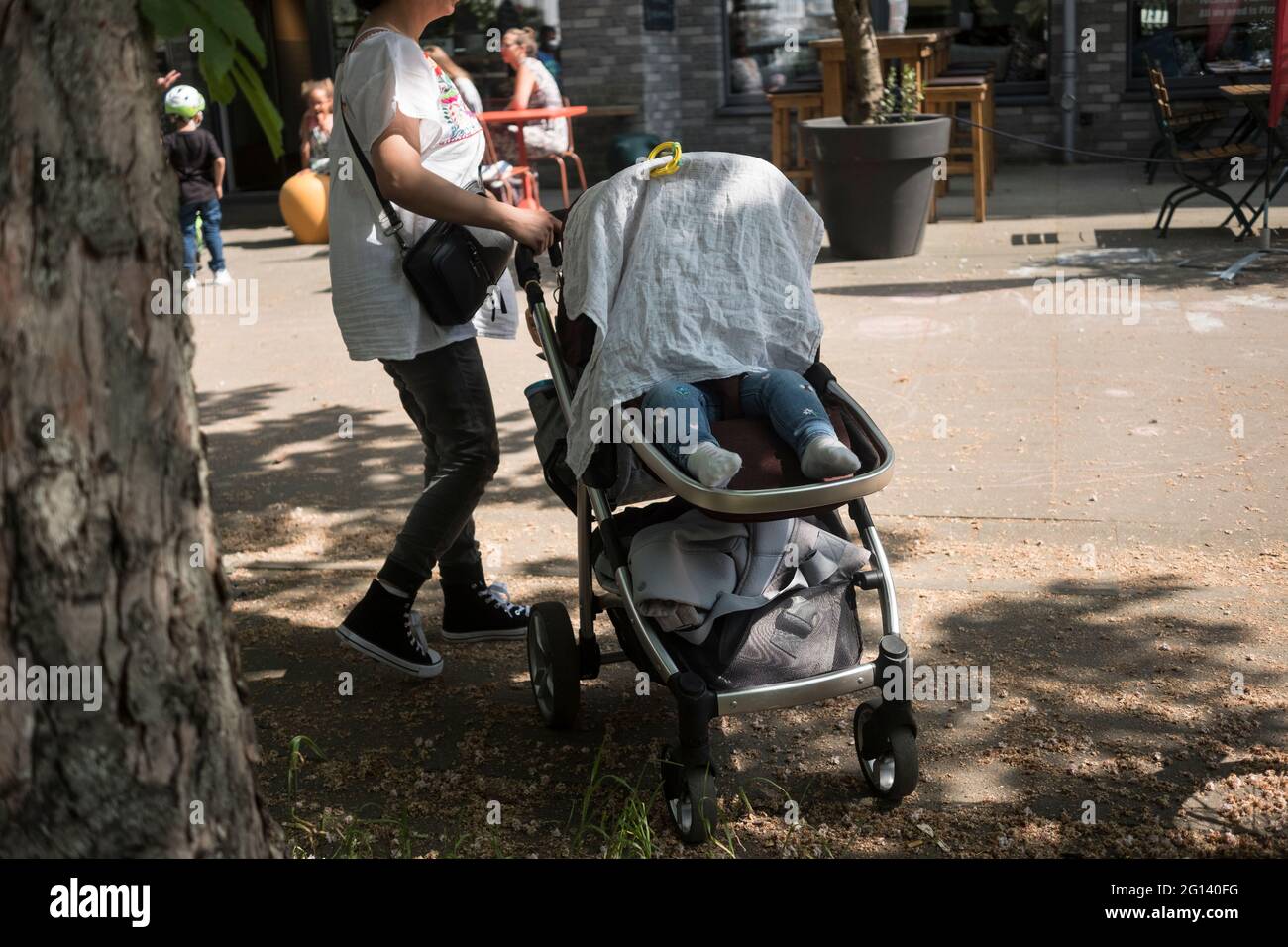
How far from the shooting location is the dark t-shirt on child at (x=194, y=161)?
11.0m

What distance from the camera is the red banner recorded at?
9.09 m

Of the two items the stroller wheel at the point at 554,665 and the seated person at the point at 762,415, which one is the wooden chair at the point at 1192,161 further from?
the stroller wheel at the point at 554,665

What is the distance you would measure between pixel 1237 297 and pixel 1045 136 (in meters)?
7.25

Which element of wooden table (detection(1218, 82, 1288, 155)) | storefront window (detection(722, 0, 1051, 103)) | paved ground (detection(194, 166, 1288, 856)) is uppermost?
storefront window (detection(722, 0, 1051, 103))

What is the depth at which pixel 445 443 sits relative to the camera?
A: 423 cm

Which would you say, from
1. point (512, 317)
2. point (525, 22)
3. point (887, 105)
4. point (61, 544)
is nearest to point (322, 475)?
point (512, 317)

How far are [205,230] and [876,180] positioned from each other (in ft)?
17.3

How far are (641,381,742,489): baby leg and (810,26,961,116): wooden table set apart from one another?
875 cm

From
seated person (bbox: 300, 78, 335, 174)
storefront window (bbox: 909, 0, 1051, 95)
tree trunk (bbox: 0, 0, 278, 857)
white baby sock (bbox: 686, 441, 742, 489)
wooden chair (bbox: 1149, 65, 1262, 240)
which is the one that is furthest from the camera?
storefront window (bbox: 909, 0, 1051, 95)

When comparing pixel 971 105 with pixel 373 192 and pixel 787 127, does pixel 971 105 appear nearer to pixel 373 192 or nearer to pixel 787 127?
pixel 787 127

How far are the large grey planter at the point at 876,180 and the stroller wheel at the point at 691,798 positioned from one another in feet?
24.3

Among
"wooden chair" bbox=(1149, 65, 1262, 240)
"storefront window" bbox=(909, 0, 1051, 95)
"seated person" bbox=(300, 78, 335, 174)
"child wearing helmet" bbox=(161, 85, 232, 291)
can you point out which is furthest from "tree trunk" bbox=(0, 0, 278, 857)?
"storefront window" bbox=(909, 0, 1051, 95)

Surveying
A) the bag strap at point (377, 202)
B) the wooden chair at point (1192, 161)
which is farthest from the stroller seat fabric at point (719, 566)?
the wooden chair at point (1192, 161)

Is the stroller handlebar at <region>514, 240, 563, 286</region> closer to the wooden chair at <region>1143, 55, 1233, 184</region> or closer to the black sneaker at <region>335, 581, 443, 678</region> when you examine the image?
the black sneaker at <region>335, 581, 443, 678</region>
